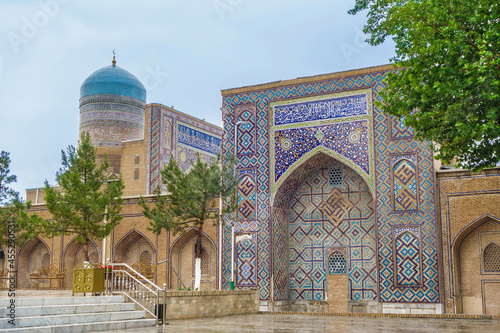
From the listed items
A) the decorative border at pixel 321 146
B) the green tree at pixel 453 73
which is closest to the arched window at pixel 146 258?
the decorative border at pixel 321 146

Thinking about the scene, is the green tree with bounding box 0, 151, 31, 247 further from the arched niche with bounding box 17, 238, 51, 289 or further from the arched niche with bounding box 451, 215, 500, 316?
the arched niche with bounding box 451, 215, 500, 316

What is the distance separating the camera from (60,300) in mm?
8352

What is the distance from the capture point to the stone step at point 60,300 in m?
7.60

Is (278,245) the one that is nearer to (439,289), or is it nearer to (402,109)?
(439,289)

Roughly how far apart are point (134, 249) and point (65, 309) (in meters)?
8.12

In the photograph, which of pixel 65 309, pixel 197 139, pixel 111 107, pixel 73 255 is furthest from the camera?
pixel 111 107

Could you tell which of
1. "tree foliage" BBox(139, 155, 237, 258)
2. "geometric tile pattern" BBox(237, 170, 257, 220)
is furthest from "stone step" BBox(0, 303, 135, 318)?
"geometric tile pattern" BBox(237, 170, 257, 220)

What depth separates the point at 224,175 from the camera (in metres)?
13.1

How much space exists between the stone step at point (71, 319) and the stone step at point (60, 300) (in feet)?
1.09

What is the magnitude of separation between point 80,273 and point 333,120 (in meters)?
7.20

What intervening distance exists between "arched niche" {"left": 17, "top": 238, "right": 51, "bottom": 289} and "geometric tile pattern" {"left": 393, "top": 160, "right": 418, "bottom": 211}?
10.2 metres

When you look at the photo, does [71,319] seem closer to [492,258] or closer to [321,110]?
[321,110]

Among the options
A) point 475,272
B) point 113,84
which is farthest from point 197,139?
point 475,272

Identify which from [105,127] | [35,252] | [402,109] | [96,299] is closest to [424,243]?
[402,109]
